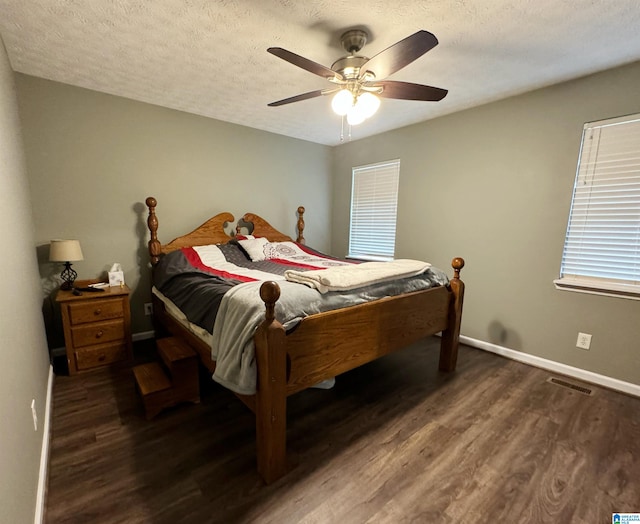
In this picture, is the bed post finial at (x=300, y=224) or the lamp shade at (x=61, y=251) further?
the bed post finial at (x=300, y=224)

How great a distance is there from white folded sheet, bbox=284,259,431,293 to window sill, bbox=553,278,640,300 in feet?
4.24

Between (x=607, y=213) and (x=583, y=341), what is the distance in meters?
1.00

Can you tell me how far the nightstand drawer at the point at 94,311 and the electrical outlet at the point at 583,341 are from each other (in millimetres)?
3751

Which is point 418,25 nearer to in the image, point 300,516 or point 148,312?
point 300,516

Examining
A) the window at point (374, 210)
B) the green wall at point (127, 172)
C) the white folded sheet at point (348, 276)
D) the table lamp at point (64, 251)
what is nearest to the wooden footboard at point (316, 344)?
the white folded sheet at point (348, 276)

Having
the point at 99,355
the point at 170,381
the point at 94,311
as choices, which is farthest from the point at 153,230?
the point at 170,381

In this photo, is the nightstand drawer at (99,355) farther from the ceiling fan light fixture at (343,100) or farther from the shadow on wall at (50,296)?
the ceiling fan light fixture at (343,100)

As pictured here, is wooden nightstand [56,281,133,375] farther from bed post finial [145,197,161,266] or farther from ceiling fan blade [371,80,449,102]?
ceiling fan blade [371,80,449,102]

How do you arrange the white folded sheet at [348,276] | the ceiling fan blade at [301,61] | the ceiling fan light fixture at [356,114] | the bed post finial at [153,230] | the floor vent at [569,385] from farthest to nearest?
1. the bed post finial at [153,230]
2. the floor vent at [569,385]
3. the ceiling fan light fixture at [356,114]
4. the white folded sheet at [348,276]
5. the ceiling fan blade at [301,61]

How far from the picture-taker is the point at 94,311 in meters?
2.39

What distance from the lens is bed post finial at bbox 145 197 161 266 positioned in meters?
2.82

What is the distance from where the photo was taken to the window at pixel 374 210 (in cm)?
367

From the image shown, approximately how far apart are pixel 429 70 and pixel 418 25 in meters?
0.55

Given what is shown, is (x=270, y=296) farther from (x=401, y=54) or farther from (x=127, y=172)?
(x=127, y=172)
